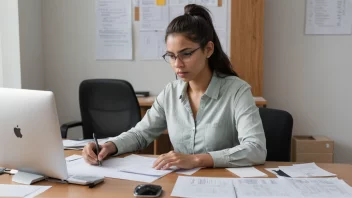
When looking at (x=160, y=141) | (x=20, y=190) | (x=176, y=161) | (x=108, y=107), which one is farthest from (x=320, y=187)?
(x=160, y=141)

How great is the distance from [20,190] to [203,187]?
0.59m

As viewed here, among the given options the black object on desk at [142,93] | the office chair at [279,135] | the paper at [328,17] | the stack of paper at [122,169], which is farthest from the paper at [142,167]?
the paper at [328,17]

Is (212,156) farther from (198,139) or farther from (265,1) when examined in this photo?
(265,1)

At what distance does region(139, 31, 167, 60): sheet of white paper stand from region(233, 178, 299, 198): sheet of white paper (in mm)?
2229

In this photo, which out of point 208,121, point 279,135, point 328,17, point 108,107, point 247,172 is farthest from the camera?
point 328,17

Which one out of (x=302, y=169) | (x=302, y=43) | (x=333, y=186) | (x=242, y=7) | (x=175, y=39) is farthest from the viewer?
(x=302, y=43)

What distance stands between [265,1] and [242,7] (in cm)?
30

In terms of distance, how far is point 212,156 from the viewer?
1474 mm

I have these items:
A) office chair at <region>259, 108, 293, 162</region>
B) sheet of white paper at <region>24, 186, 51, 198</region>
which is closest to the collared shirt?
office chair at <region>259, 108, 293, 162</region>

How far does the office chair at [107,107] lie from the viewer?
2592mm

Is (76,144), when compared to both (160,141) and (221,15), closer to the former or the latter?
(160,141)

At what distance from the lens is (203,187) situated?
1243mm

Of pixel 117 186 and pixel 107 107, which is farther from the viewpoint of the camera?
pixel 107 107

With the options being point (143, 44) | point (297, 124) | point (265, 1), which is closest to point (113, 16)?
point (143, 44)
